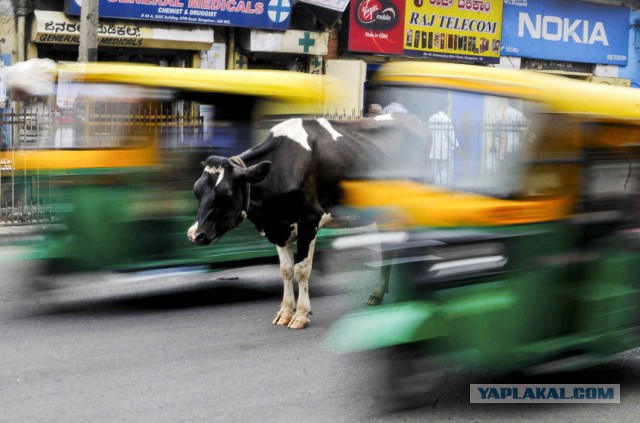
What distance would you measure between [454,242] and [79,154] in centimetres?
425

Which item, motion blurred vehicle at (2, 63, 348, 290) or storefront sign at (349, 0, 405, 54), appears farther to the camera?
storefront sign at (349, 0, 405, 54)

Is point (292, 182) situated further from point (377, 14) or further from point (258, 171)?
point (377, 14)

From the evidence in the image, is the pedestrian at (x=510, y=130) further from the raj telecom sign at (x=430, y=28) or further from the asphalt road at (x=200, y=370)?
the raj telecom sign at (x=430, y=28)

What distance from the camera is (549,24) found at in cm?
2833

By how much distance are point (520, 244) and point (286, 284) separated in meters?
3.21

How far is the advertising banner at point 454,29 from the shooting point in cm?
2486

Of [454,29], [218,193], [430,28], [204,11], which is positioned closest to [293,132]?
[218,193]

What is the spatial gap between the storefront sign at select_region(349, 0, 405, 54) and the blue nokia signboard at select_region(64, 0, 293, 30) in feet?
7.83

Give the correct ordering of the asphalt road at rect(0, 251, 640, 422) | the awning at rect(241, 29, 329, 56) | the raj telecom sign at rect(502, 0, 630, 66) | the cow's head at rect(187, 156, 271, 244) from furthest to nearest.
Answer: the raj telecom sign at rect(502, 0, 630, 66)
the awning at rect(241, 29, 329, 56)
the cow's head at rect(187, 156, 271, 244)
the asphalt road at rect(0, 251, 640, 422)

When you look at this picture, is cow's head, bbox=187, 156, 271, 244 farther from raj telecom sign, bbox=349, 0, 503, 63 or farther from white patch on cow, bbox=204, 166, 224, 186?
raj telecom sign, bbox=349, 0, 503, 63

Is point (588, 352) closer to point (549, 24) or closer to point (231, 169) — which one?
point (231, 169)

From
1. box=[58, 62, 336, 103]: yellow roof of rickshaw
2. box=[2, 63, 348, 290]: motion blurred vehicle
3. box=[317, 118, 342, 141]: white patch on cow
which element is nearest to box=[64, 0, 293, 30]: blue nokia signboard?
box=[58, 62, 336, 103]: yellow roof of rickshaw

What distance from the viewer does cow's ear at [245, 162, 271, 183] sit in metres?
7.83

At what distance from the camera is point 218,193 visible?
775 cm
